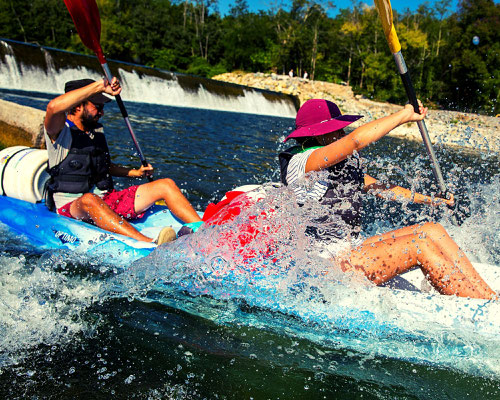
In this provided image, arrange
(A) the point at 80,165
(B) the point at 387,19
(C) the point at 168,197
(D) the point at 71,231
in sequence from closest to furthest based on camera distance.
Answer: (B) the point at 387,19 < (D) the point at 71,231 < (A) the point at 80,165 < (C) the point at 168,197

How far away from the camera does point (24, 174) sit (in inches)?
178

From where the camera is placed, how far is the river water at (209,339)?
254 centimetres

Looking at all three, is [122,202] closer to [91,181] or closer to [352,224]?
[91,181]

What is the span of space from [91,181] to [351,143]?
8.80ft

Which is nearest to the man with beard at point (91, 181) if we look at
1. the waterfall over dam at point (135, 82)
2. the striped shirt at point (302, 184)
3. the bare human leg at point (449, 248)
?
the striped shirt at point (302, 184)

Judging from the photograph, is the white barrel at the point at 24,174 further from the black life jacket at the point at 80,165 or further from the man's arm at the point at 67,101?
the man's arm at the point at 67,101

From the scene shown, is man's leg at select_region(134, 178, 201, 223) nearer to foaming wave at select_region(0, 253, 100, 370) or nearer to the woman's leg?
foaming wave at select_region(0, 253, 100, 370)

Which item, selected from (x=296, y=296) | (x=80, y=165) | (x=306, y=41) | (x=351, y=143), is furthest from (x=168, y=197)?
(x=306, y=41)

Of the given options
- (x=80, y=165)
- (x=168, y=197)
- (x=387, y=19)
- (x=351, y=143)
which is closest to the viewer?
(x=351, y=143)

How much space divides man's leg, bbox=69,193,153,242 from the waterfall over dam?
14196mm

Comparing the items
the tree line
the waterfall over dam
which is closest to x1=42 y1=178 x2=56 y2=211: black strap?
the waterfall over dam

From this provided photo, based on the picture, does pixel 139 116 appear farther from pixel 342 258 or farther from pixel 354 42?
pixel 354 42

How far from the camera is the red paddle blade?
14.7ft

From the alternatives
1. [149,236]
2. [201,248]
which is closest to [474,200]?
[201,248]
